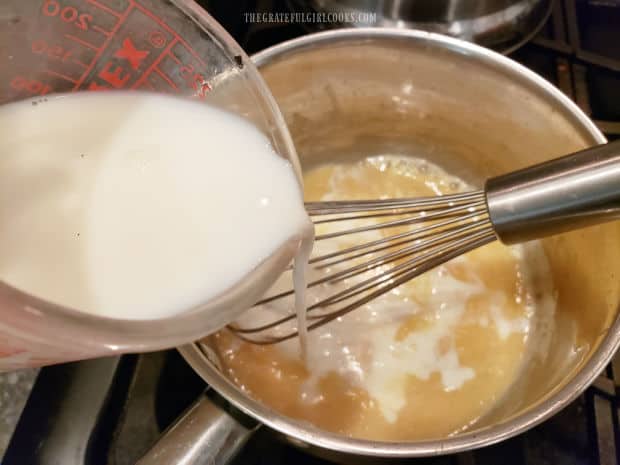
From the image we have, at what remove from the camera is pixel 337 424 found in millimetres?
703

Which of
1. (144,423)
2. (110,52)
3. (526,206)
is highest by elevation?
(110,52)

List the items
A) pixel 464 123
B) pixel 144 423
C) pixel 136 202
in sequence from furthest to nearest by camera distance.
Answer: pixel 464 123, pixel 144 423, pixel 136 202

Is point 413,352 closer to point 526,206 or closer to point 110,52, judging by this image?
point 526,206

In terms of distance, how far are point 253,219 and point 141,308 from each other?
113 mm

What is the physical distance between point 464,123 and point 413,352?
316 millimetres

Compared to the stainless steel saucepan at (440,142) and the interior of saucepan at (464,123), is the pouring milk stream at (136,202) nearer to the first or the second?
Answer: the stainless steel saucepan at (440,142)

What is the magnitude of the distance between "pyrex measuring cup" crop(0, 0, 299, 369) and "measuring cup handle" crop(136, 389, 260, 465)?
0.14 m

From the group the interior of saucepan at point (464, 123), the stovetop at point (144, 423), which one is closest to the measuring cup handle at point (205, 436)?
the stovetop at point (144, 423)

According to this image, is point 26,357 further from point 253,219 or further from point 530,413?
point 530,413

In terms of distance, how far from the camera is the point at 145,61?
1.86 ft

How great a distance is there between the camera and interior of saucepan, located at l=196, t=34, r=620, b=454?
2.23 feet

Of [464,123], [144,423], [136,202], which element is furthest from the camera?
[464,123]

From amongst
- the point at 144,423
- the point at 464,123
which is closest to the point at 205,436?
the point at 144,423

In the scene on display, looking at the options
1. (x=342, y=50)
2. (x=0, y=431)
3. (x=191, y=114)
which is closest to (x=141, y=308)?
(x=191, y=114)
